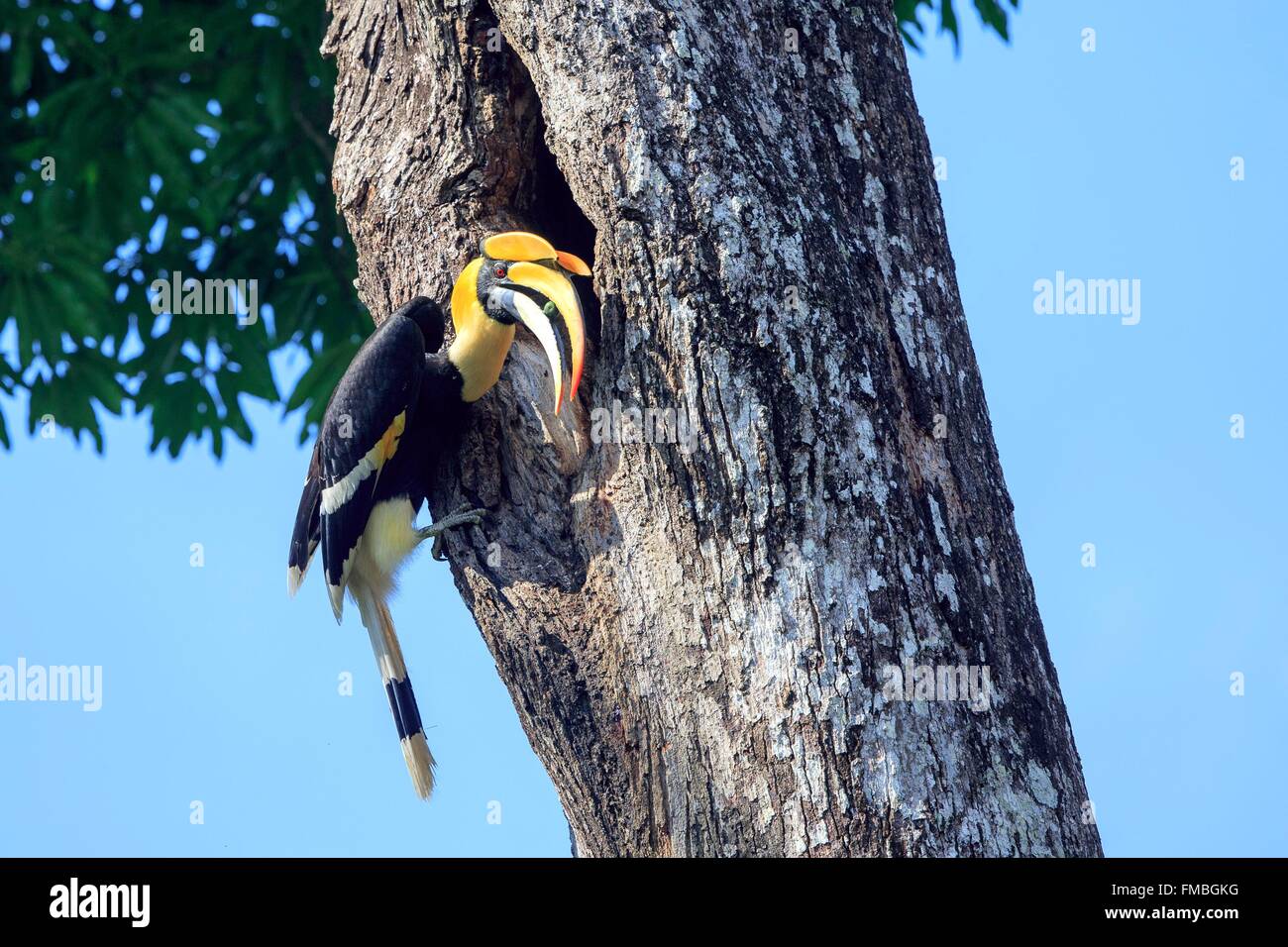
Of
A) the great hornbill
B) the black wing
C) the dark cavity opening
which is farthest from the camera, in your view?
the dark cavity opening

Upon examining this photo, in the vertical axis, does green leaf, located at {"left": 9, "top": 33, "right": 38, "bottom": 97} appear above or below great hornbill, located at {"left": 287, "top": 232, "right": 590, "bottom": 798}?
above

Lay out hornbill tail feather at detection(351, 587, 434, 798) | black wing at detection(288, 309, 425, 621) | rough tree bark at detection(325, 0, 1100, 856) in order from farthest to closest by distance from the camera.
→ hornbill tail feather at detection(351, 587, 434, 798) → black wing at detection(288, 309, 425, 621) → rough tree bark at detection(325, 0, 1100, 856)

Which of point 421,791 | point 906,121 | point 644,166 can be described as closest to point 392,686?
point 421,791

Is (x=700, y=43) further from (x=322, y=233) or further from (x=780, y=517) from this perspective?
(x=322, y=233)

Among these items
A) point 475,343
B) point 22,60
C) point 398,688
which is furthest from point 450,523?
point 22,60

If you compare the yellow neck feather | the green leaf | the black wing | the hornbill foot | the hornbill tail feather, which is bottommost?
the hornbill tail feather

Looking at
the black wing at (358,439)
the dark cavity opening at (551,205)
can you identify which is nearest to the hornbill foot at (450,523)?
the black wing at (358,439)

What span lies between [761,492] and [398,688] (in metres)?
1.50

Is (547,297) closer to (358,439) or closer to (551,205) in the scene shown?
(551,205)

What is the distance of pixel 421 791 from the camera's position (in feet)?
12.2

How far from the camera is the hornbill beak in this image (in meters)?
3.10

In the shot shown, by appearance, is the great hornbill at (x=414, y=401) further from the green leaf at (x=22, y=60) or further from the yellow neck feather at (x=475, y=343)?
the green leaf at (x=22, y=60)

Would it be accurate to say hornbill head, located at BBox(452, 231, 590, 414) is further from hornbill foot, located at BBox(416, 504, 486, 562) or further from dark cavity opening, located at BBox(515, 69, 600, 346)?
hornbill foot, located at BBox(416, 504, 486, 562)

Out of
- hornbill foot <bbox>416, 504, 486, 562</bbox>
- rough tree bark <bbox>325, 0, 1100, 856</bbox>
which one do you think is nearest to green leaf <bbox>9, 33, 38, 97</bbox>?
rough tree bark <bbox>325, 0, 1100, 856</bbox>
